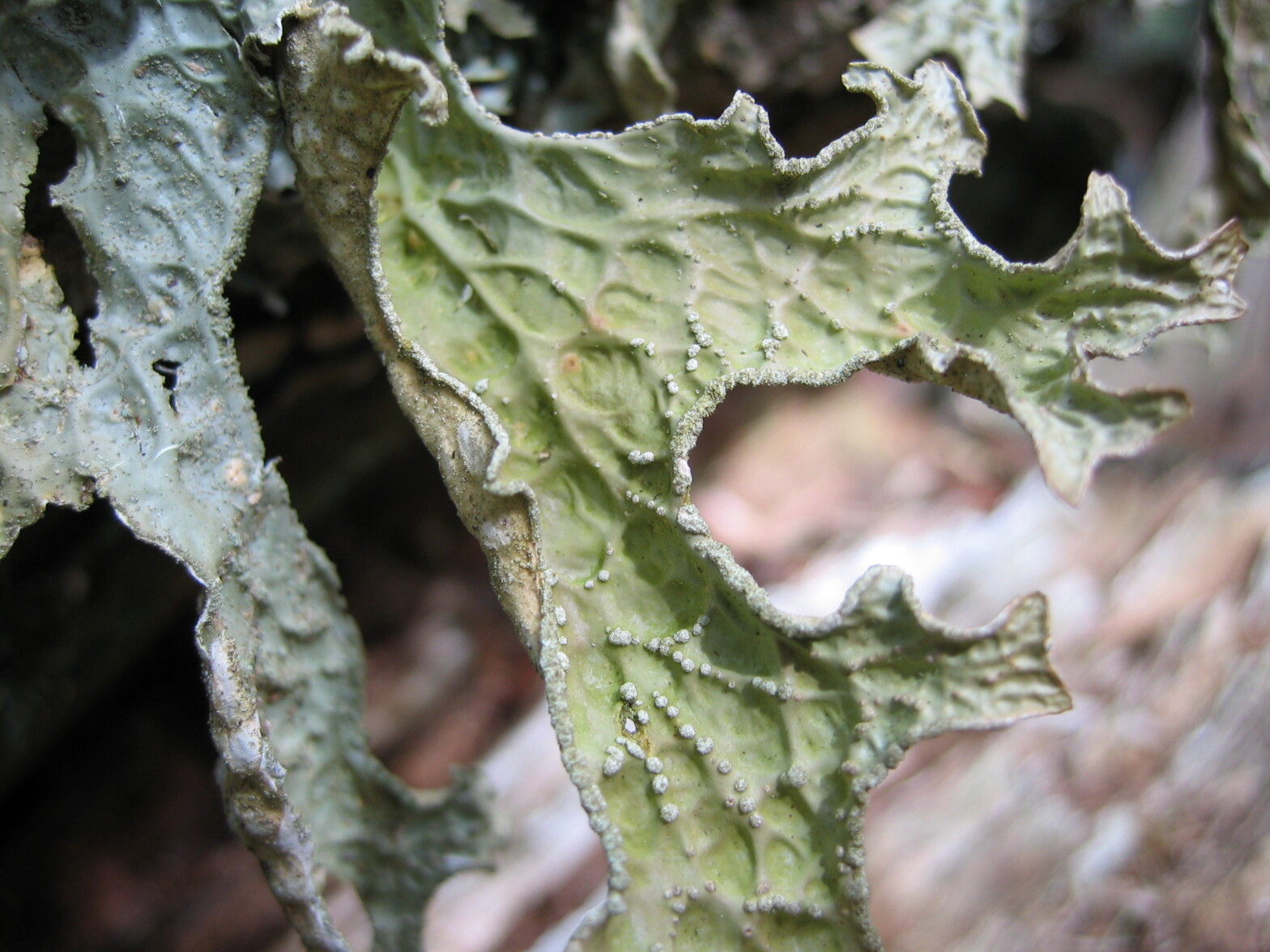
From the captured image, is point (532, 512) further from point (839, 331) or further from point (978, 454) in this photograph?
point (978, 454)

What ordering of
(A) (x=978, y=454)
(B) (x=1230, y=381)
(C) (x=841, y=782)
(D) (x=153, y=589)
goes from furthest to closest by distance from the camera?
(A) (x=978, y=454)
(B) (x=1230, y=381)
(D) (x=153, y=589)
(C) (x=841, y=782)

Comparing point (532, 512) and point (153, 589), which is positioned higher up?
point (153, 589)

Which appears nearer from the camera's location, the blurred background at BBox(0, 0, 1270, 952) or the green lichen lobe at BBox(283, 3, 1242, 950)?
the green lichen lobe at BBox(283, 3, 1242, 950)

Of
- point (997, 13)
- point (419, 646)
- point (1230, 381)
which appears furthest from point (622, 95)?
point (1230, 381)

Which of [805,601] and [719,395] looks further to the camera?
[805,601]

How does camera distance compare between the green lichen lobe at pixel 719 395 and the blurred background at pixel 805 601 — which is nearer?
the green lichen lobe at pixel 719 395

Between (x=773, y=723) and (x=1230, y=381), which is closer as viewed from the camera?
(x=773, y=723)

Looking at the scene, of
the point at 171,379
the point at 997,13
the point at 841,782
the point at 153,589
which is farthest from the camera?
the point at 153,589

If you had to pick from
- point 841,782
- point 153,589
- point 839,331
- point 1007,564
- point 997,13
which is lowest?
point 841,782
